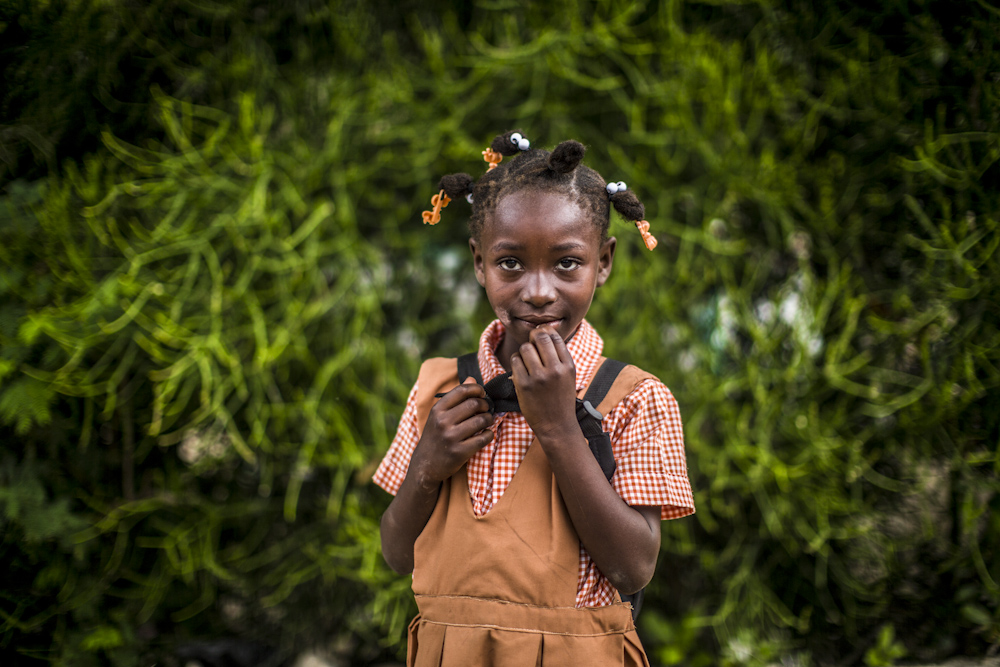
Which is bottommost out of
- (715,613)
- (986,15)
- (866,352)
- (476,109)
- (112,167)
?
(715,613)

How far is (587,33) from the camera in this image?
199 cm

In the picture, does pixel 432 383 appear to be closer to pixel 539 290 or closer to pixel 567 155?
pixel 539 290

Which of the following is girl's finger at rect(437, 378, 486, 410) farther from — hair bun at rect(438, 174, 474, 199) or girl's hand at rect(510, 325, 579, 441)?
hair bun at rect(438, 174, 474, 199)

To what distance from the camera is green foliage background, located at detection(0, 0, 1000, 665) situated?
1847 mm

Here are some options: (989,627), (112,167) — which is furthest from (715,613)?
(112,167)

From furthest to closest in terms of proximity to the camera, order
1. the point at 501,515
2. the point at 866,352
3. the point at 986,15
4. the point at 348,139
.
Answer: the point at 348,139 < the point at 866,352 < the point at 986,15 < the point at 501,515

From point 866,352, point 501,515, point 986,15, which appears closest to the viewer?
point 501,515

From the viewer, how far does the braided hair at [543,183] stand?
3.19ft

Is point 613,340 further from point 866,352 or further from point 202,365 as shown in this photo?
point 202,365

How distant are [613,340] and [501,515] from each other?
3.82ft

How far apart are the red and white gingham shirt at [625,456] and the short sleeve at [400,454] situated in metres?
0.15

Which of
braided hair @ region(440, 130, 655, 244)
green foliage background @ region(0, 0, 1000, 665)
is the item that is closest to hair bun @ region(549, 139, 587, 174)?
braided hair @ region(440, 130, 655, 244)

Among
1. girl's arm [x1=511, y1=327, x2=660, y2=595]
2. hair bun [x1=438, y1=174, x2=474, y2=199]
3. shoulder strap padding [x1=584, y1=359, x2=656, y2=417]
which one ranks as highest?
hair bun [x1=438, y1=174, x2=474, y2=199]

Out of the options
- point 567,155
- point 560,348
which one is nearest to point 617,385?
point 560,348
